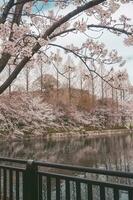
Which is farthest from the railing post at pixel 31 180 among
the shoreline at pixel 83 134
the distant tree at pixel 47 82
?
the distant tree at pixel 47 82

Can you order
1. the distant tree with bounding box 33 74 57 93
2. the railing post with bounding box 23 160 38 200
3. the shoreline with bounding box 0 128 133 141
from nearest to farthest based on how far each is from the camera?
the railing post with bounding box 23 160 38 200, the shoreline with bounding box 0 128 133 141, the distant tree with bounding box 33 74 57 93

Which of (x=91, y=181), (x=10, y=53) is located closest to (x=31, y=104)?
(x=10, y=53)

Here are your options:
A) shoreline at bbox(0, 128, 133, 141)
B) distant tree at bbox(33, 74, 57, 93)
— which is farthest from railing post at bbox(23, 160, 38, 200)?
distant tree at bbox(33, 74, 57, 93)

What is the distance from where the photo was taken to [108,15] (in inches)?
316

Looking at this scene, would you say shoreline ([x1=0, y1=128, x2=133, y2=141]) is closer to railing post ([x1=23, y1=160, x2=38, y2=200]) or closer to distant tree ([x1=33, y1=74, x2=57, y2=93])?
distant tree ([x1=33, y1=74, x2=57, y2=93])

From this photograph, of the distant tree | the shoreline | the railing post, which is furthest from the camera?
the distant tree

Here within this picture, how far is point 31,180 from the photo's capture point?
234 inches

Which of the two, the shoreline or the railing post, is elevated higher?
the railing post

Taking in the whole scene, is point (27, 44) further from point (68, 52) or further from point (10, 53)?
point (68, 52)

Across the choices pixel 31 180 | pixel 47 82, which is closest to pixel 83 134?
pixel 47 82

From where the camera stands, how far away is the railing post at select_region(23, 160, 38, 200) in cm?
589

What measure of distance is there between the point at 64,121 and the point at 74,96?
9275mm

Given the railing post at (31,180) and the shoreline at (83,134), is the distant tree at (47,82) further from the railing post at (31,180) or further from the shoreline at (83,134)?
the railing post at (31,180)

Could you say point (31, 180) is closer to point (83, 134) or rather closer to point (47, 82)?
point (47, 82)
